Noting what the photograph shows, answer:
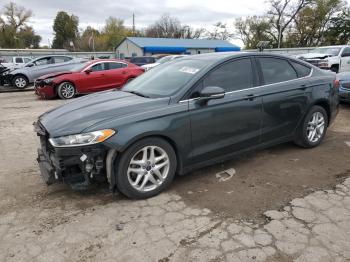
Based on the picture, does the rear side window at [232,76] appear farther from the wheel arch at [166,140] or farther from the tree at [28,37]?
the tree at [28,37]

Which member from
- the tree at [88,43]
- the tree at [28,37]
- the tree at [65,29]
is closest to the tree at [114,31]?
the tree at [88,43]

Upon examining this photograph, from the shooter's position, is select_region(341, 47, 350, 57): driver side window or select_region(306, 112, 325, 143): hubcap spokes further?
select_region(341, 47, 350, 57): driver side window

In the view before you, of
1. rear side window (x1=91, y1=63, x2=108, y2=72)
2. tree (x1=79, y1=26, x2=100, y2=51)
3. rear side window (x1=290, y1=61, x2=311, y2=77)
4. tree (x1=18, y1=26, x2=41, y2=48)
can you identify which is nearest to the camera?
rear side window (x1=290, y1=61, x2=311, y2=77)

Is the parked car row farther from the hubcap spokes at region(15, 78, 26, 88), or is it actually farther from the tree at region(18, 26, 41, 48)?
the tree at region(18, 26, 41, 48)

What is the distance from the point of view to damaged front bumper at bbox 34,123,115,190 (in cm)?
335

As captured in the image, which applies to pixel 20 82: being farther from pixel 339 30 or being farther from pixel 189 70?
pixel 339 30

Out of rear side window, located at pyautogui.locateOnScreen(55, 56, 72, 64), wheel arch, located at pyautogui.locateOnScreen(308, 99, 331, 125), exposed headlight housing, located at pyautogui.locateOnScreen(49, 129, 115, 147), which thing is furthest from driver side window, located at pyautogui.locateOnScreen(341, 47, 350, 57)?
exposed headlight housing, located at pyautogui.locateOnScreen(49, 129, 115, 147)

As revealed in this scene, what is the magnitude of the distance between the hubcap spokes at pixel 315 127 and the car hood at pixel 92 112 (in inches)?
103

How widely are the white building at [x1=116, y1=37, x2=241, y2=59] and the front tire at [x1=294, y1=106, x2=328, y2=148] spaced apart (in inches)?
1457

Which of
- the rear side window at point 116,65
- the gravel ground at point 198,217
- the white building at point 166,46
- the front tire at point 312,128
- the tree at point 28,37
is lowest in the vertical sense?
the gravel ground at point 198,217

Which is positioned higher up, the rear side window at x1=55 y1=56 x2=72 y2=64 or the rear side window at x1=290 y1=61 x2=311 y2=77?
the rear side window at x1=290 y1=61 x2=311 y2=77

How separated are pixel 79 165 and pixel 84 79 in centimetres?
949

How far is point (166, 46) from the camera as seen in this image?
43281mm

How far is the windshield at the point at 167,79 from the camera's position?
4059 millimetres
